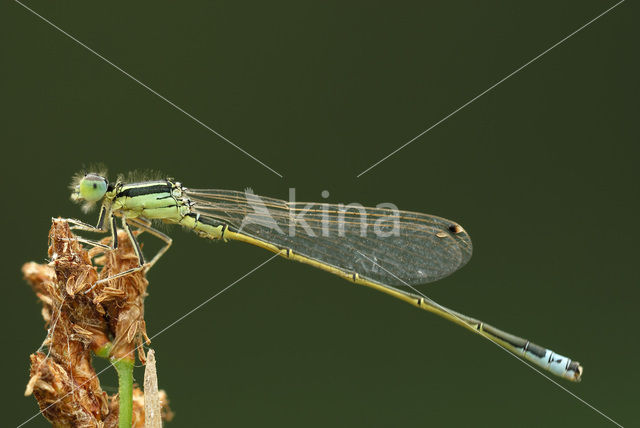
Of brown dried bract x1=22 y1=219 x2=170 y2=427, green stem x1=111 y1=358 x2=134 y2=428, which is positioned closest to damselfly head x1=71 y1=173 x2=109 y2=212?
brown dried bract x1=22 y1=219 x2=170 y2=427

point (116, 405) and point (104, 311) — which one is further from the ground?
point (104, 311)

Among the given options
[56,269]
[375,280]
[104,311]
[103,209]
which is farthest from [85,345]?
[375,280]

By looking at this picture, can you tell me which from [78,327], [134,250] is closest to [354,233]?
[134,250]

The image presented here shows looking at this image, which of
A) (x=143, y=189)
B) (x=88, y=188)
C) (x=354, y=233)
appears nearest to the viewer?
(x=88, y=188)

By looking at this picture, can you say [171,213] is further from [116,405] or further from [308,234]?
[116,405]

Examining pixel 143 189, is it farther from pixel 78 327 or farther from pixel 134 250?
pixel 78 327

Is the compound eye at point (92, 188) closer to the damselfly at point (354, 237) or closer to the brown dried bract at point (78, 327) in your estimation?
the damselfly at point (354, 237)
